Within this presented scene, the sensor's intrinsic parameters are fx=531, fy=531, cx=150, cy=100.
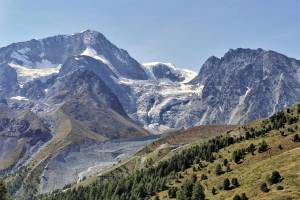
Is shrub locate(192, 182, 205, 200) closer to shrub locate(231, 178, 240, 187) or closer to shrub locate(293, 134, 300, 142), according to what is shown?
shrub locate(231, 178, 240, 187)

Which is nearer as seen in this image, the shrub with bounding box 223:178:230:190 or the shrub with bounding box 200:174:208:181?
the shrub with bounding box 223:178:230:190

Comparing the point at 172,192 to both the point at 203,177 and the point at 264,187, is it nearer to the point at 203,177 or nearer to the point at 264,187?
the point at 203,177

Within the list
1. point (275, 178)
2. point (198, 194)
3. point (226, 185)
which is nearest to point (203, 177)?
point (226, 185)

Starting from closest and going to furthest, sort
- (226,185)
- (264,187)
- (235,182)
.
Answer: (264,187) < (235,182) < (226,185)

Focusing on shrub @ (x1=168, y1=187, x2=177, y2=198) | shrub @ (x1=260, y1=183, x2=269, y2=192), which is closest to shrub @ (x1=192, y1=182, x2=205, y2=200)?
shrub @ (x1=260, y1=183, x2=269, y2=192)

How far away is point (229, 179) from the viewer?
172m

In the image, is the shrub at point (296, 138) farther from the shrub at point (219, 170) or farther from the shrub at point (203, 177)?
the shrub at point (203, 177)

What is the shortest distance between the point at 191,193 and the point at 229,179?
13.2 metres

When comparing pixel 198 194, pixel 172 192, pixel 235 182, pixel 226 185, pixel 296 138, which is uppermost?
pixel 296 138

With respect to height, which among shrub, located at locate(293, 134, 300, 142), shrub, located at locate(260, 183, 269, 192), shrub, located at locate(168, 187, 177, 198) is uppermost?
shrub, located at locate(293, 134, 300, 142)

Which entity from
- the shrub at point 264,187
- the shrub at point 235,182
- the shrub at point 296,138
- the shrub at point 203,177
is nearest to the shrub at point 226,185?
the shrub at point 235,182

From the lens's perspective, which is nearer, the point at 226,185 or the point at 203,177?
the point at 226,185

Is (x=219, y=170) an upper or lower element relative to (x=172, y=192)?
upper

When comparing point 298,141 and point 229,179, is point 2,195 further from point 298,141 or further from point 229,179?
point 298,141
